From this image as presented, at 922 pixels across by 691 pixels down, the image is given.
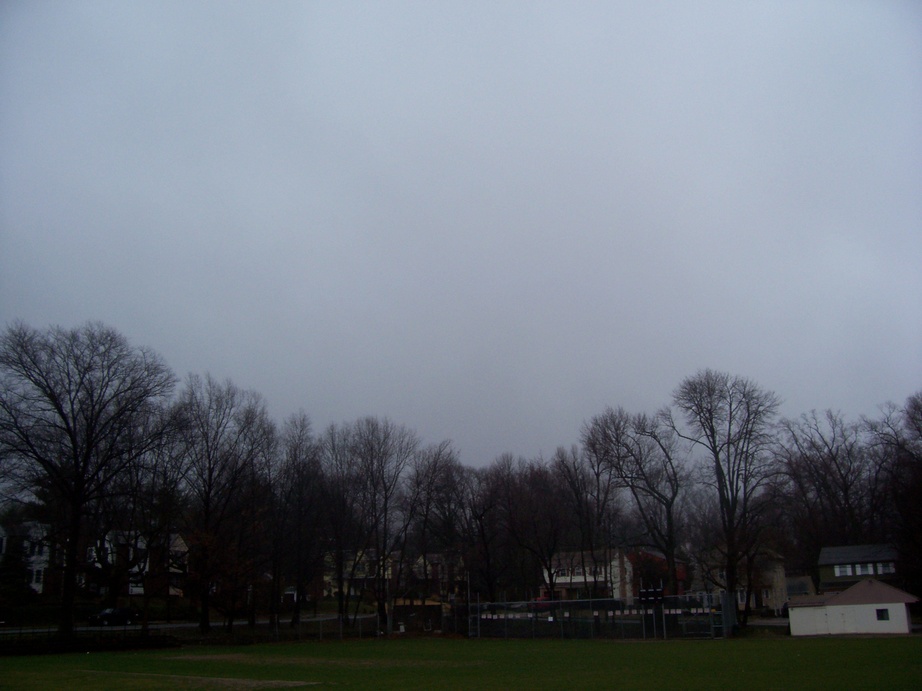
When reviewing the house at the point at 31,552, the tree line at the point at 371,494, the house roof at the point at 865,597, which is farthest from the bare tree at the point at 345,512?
the house roof at the point at 865,597

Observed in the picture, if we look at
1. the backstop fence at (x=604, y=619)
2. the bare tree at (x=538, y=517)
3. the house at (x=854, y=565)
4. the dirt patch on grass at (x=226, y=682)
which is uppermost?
the bare tree at (x=538, y=517)

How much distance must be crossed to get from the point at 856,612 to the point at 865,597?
1.31 m

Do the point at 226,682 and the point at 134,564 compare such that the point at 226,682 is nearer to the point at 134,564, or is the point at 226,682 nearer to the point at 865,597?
the point at 134,564

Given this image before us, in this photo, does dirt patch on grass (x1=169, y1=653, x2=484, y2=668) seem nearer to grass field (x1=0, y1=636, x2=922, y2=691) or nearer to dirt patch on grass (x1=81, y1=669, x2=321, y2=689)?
grass field (x1=0, y1=636, x2=922, y2=691)

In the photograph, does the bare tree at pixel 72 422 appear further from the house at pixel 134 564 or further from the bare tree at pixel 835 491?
the bare tree at pixel 835 491

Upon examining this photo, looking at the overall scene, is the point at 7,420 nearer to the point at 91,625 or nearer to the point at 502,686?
the point at 91,625

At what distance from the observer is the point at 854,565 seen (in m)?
74.6

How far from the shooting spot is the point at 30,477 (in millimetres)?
50500

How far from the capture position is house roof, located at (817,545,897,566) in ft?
240

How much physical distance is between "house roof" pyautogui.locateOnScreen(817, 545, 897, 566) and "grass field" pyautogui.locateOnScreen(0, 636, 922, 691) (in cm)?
3939

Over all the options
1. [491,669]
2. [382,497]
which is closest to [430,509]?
[382,497]

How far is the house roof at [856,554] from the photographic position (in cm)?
7319

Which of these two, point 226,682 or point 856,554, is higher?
point 856,554

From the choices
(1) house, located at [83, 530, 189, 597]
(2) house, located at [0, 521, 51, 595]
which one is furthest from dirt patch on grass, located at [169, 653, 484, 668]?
(2) house, located at [0, 521, 51, 595]
